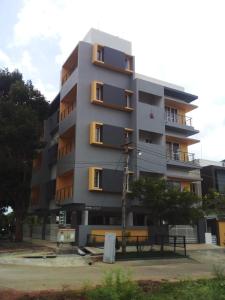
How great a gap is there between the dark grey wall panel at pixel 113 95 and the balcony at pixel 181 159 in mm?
6825

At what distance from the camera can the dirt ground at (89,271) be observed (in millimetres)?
14344

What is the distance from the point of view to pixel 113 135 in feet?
110

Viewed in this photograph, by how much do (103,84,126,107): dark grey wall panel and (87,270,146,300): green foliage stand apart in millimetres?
25660

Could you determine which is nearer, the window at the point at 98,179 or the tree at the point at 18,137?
the window at the point at 98,179

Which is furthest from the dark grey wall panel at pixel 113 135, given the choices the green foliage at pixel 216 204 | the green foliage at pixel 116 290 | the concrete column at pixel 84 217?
the green foliage at pixel 116 290

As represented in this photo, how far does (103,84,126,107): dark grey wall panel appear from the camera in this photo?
112 feet

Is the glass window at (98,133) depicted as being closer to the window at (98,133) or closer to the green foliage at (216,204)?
the window at (98,133)

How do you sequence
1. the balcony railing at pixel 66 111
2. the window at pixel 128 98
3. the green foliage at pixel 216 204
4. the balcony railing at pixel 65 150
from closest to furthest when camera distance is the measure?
the green foliage at pixel 216 204 < the window at pixel 128 98 < the balcony railing at pixel 65 150 < the balcony railing at pixel 66 111

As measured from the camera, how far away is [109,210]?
106 feet

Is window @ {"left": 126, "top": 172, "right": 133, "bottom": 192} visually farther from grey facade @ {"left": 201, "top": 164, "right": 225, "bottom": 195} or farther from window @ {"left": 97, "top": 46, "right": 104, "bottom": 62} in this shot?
grey facade @ {"left": 201, "top": 164, "right": 225, "bottom": 195}

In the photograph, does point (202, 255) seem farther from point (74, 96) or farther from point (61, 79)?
point (61, 79)

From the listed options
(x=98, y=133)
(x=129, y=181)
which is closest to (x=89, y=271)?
(x=129, y=181)

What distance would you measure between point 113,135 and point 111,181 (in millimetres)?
4150

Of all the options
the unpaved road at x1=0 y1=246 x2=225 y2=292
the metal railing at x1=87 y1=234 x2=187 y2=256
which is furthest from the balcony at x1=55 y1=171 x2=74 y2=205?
the unpaved road at x1=0 y1=246 x2=225 y2=292
